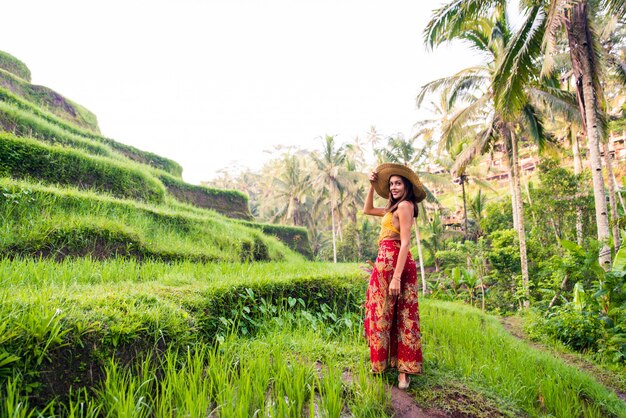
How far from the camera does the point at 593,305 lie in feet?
19.7

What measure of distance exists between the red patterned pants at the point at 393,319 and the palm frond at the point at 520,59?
5930 millimetres

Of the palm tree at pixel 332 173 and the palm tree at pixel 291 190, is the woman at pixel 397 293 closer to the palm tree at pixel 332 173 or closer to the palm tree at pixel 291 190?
the palm tree at pixel 332 173

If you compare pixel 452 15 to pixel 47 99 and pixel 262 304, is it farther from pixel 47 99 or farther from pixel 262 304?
pixel 47 99

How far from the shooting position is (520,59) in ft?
24.1

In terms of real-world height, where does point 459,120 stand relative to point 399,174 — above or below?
above

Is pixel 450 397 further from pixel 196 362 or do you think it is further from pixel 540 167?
pixel 540 167

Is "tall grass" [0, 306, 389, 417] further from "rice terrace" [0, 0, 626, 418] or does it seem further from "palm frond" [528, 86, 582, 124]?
"palm frond" [528, 86, 582, 124]

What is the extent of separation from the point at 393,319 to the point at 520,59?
255 inches

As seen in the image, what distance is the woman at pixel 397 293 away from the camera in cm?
326

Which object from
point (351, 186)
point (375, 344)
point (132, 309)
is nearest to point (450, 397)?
point (375, 344)

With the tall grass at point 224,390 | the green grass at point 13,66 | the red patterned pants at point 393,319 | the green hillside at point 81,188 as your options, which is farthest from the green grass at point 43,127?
the red patterned pants at point 393,319

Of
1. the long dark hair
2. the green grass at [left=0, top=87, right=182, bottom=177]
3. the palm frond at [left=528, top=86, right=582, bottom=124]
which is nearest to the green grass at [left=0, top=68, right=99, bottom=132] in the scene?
the green grass at [left=0, top=87, right=182, bottom=177]

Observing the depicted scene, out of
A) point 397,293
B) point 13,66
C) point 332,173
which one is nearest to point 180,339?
point 397,293

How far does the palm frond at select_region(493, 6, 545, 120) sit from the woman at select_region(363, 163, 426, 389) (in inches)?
215
